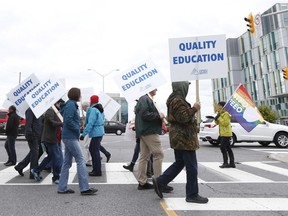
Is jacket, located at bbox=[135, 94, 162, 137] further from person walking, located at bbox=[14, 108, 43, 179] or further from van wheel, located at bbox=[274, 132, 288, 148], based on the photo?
van wheel, located at bbox=[274, 132, 288, 148]

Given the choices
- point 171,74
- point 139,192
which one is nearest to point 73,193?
point 139,192

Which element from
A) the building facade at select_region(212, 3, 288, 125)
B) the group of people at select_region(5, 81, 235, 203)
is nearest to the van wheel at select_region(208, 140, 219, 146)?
the group of people at select_region(5, 81, 235, 203)

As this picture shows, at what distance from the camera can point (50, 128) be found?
616cm

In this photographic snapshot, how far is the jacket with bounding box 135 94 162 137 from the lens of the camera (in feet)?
17.3

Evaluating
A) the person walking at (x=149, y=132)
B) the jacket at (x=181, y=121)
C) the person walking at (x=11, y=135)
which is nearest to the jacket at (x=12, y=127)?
the person walking at (x=11, y=135)

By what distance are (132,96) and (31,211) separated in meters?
2.48

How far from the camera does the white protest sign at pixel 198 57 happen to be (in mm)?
5129

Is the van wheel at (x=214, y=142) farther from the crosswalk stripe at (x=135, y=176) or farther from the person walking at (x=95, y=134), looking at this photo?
the person walking at (x=95, y=134)

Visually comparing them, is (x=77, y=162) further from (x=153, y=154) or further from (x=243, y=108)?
(x=243, y=108)

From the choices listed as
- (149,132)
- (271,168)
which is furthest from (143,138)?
(271,168)

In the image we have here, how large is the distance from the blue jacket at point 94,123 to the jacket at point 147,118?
157 centimetres

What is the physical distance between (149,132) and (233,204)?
171 cm

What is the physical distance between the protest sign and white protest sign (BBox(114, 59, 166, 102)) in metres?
3.17

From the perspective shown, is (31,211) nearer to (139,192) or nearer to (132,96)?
(139,192)
